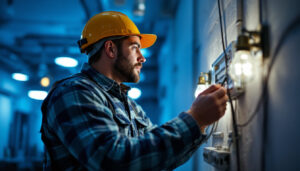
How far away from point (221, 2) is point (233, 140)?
0.69 metres

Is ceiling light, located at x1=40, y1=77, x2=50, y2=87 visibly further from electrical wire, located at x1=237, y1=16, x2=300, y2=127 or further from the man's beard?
electrical wire, located at x1=237, y1=16, x2=300, y2=127

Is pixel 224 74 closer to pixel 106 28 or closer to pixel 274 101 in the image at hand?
pixel 274 101

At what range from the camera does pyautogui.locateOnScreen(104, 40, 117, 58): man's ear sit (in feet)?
4.51

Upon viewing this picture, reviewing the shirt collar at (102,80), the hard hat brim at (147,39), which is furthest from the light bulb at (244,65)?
the hard hat brim at (147,39)

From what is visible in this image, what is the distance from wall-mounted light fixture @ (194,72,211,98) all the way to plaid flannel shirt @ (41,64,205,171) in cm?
42

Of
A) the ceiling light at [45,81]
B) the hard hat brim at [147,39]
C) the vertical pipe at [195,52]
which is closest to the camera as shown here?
Answer: the hard hat brim at [147,39]

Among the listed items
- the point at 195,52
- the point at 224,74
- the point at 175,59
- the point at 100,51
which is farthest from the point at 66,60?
the point at 224,74

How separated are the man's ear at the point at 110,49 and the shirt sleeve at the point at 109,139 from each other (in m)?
0.47

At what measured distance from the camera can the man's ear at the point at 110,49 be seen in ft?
4.51

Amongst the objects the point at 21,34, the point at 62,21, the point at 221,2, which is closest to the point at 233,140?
the point at 221,2

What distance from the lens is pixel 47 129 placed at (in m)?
1.06

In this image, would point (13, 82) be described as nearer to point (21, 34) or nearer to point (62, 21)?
point (21, 34)

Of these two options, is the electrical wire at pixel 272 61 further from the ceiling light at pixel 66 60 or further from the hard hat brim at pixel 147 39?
the ceiling light at pixel 66 60

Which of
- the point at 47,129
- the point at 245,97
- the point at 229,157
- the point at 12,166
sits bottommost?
the point at 12,166
